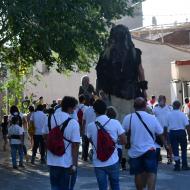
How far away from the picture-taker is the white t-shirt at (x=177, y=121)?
1491cm

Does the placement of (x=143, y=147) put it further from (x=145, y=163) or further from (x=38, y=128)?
(x=38, y=128)

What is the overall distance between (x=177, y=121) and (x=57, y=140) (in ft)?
23.0

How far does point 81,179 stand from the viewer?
533 inches

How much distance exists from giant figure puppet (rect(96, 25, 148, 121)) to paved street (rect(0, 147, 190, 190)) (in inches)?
67.9

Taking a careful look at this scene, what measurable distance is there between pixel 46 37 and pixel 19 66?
715cm

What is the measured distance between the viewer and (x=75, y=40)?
19406 mm

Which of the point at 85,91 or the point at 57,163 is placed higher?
the point at 85,91

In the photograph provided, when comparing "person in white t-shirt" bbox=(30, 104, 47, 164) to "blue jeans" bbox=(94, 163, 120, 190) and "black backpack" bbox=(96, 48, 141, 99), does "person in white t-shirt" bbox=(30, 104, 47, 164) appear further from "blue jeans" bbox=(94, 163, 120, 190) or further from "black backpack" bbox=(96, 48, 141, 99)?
"blue jeans" bbox=(94, 163, 120, 190)

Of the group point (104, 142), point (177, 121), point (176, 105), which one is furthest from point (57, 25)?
point (104, 142)

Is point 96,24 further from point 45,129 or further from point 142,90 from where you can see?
point 45,129

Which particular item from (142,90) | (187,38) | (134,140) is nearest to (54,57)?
(142,90)

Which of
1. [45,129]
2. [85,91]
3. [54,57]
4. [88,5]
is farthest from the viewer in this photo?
[54,57]

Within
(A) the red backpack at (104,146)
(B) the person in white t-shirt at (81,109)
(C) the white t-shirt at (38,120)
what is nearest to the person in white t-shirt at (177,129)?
(B) the person in white t-shirt at (81,109)

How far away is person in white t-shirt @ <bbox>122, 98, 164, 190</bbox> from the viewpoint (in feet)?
32.0
